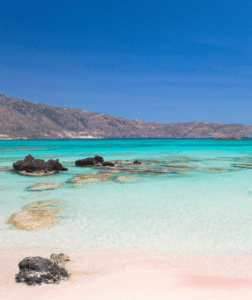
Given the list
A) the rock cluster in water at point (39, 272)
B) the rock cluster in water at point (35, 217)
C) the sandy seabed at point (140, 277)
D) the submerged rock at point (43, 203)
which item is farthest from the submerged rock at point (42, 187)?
the rock cluster in water at point (39, 272)

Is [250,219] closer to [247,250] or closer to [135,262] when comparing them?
[247,250]

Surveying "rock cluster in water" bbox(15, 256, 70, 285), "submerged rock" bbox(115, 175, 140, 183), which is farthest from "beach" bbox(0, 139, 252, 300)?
"submerged rock" bbox(115, 175, 140, 183)

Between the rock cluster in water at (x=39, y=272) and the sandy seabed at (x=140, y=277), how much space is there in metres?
0.13

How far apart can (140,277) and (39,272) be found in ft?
6.22

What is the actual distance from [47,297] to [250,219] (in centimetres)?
721

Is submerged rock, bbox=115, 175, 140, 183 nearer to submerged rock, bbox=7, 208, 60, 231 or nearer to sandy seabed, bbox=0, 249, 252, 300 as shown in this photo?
submerged rock, bbox=7, 208, 60, 231

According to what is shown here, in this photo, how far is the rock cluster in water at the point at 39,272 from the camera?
16.2 feet

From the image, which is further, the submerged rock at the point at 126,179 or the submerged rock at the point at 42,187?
the submerged rock at the point at 126,179

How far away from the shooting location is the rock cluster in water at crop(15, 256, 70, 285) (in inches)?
195

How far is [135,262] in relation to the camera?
20.0 feet

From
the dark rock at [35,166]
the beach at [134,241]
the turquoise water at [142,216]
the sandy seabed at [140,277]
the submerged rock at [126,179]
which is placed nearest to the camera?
the sandy seabed at [140,277]

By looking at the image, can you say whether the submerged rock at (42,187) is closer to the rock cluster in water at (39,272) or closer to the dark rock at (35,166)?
the dark rock at (35,166)

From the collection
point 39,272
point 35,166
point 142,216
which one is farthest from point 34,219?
point 35,166

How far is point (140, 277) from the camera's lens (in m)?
5.32
